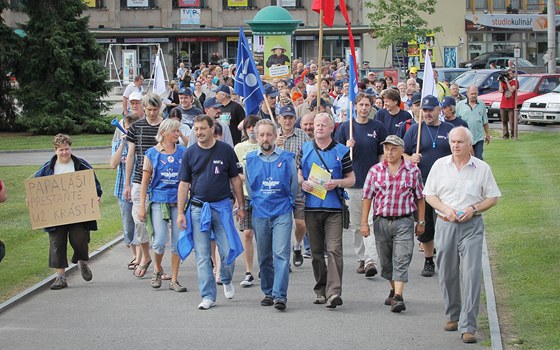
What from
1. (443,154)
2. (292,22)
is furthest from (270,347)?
(292,22)

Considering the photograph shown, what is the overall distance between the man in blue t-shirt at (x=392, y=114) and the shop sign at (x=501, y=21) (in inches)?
2498

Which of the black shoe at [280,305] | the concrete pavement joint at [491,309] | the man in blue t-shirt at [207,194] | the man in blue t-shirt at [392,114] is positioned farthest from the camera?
the man in blue t-shirt at [392,114]

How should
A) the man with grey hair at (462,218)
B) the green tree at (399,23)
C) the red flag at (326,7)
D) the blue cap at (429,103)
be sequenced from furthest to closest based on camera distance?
the green tree at (399,23), the red flag at (326,7), the blue cap at (429,103), the man with grey hair at (462,218)

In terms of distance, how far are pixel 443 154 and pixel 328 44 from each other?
6109 cm

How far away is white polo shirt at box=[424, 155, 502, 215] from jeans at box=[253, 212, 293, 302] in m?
1.92

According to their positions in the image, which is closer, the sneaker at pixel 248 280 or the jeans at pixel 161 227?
the jeans at pixel 161 227

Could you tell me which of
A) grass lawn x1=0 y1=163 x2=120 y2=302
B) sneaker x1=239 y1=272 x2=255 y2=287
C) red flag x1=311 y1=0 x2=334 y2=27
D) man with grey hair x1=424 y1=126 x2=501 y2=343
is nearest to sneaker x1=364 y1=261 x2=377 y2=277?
sneaker x1=239 y1=272 x2=255 y2=287

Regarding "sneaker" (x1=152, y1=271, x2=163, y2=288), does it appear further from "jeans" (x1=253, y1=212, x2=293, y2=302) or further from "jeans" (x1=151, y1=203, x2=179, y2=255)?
"jeans" (x1=253, y1=212, x2=293, y2=302)

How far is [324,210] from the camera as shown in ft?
35.4

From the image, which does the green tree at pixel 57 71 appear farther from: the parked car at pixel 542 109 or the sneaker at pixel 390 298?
the sneaker at pixel 390 298

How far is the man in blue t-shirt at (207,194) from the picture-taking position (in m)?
10.8

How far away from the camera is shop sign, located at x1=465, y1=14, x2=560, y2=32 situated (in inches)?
2987

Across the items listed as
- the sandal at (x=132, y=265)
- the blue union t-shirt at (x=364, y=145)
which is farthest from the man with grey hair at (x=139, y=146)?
the blue union t-shirt at (x=364, y=145)

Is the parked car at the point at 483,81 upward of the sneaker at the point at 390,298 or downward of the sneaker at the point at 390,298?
upward
